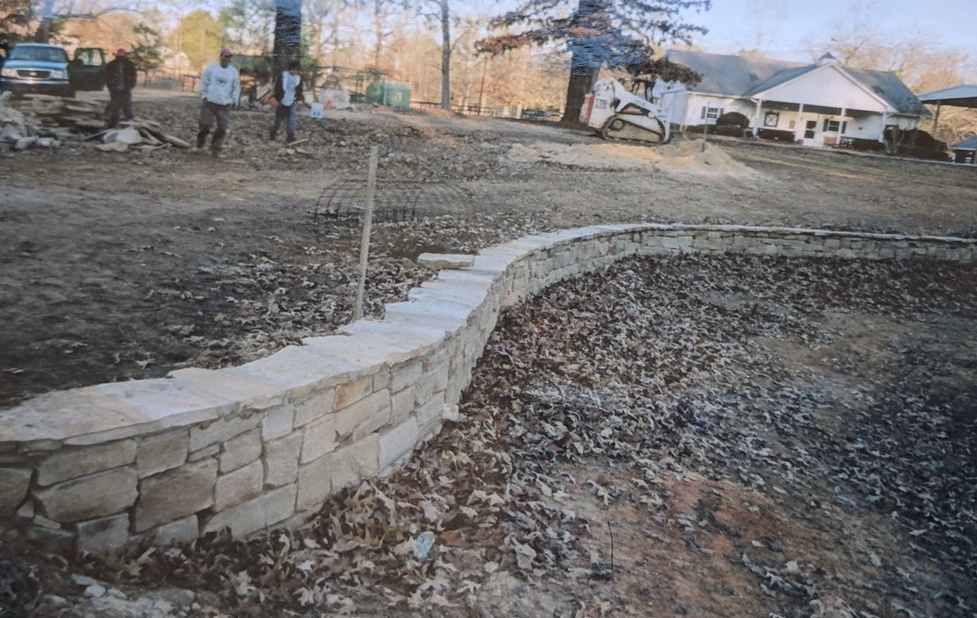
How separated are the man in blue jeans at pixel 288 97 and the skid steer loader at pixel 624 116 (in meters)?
9.25

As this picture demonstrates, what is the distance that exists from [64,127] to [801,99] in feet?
111

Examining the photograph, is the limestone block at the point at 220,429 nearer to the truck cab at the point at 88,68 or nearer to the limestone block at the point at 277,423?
the limestone block at the point at 277,423

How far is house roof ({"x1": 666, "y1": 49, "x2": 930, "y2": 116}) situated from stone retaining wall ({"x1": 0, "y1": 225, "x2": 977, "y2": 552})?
34.1 metres

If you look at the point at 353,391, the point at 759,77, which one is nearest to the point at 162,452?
the point at 353,391

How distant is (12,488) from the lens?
1927 millimetres

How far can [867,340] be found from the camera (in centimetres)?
825

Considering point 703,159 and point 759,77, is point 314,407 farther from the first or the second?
point 759,77

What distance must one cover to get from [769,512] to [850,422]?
2186 mm

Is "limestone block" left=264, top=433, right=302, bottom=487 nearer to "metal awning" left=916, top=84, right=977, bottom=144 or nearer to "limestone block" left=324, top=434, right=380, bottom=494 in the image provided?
"limestone block" left=324, top=434, right=380, bottom=494

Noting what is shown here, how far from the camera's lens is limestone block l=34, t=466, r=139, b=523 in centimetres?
200

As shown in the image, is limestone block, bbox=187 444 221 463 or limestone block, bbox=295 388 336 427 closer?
limestone block, bbox=187 444 221 463

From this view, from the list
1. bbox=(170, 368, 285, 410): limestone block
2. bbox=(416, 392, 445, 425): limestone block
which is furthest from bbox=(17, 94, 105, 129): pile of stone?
bbox=(170, 368, 285, 410): limestone block

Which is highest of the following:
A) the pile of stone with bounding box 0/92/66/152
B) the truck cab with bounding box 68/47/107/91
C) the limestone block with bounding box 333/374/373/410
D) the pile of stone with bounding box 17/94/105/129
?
the truck cab with bounding box 68/47/107/91

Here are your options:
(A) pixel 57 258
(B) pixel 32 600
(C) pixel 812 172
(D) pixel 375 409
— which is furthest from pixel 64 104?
(C) pixel 812 172
